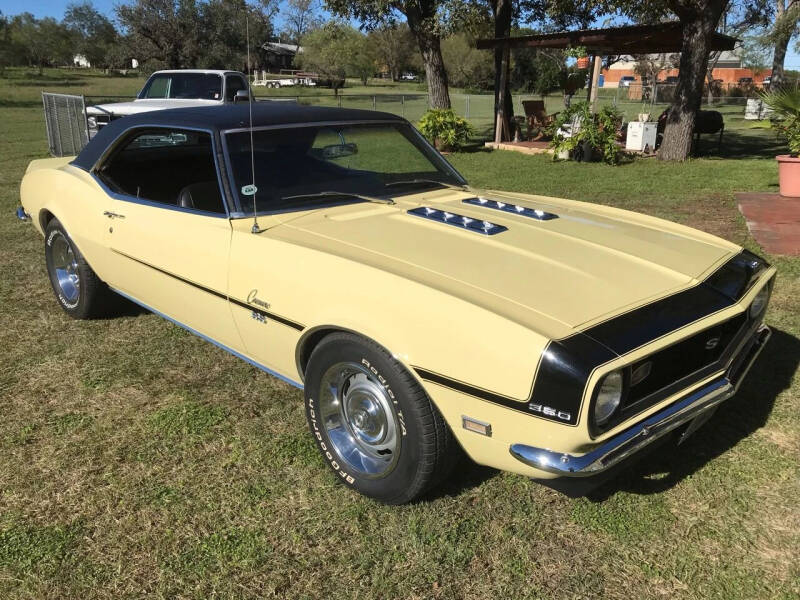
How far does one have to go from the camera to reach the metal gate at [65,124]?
11977 millimetres

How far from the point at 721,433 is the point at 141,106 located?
10.6 meters

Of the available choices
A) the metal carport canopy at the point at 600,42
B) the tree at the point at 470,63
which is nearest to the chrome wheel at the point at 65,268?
the metal carport canopy at the point at 600,42

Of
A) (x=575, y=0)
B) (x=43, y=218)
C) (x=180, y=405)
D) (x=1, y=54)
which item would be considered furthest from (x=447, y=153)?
(x=1, y=54)

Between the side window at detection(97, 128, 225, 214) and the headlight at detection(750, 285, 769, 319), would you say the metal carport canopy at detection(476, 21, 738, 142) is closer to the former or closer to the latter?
the side window at detection(97, 128, 225, 214)

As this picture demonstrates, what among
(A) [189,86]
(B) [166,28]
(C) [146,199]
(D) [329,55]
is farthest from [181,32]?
(C) [146,199]

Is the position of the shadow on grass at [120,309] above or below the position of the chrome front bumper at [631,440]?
below

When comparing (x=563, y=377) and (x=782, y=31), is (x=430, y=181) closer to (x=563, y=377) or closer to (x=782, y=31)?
(x=563, y=377)

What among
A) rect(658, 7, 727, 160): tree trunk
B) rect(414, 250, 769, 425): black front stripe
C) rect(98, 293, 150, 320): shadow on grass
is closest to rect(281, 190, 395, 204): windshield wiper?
rect(414, 250, 769, 425): black front stripe

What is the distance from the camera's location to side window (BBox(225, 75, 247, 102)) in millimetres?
11133

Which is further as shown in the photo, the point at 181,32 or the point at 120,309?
the point at 181,32

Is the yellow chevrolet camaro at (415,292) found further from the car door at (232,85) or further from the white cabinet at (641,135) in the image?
the white cabinet at (641,135)

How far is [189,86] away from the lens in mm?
11414

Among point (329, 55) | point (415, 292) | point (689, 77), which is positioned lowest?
point (415, 292)

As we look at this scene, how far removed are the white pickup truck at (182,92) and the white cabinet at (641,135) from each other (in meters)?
8.65
